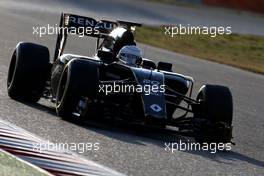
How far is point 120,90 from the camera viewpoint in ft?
32.7

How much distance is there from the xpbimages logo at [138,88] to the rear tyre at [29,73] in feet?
4.67

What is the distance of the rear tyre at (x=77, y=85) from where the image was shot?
9734 mm

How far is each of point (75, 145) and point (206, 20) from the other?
27862 millimetres

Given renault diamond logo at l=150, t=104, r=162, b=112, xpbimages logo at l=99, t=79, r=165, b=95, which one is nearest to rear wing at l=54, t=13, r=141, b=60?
xpbimages logo at l=99, t=79, r=165, b=95

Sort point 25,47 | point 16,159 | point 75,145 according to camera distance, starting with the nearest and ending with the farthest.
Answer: point 16,159 → point 75,145 → point 25,47

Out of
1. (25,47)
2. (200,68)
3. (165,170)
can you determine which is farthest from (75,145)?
(200,68)

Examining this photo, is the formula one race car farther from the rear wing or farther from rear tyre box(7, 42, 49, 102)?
the rear wing

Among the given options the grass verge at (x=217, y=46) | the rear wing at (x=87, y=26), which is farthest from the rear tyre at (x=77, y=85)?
the grass verge at (x=217, y=46)

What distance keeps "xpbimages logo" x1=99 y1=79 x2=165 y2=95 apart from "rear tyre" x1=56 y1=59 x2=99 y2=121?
17 cm

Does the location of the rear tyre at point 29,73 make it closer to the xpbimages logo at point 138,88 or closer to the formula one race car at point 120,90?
the formula one race car at point 120,90

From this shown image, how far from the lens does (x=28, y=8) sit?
1375 inches

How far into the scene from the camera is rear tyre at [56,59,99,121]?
9734mm

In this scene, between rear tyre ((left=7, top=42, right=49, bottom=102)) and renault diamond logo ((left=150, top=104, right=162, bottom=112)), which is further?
rear tyre ((left=7, top=42, right=49, bottom=102))

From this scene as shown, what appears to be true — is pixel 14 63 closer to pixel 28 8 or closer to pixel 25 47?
pixel 25 47
